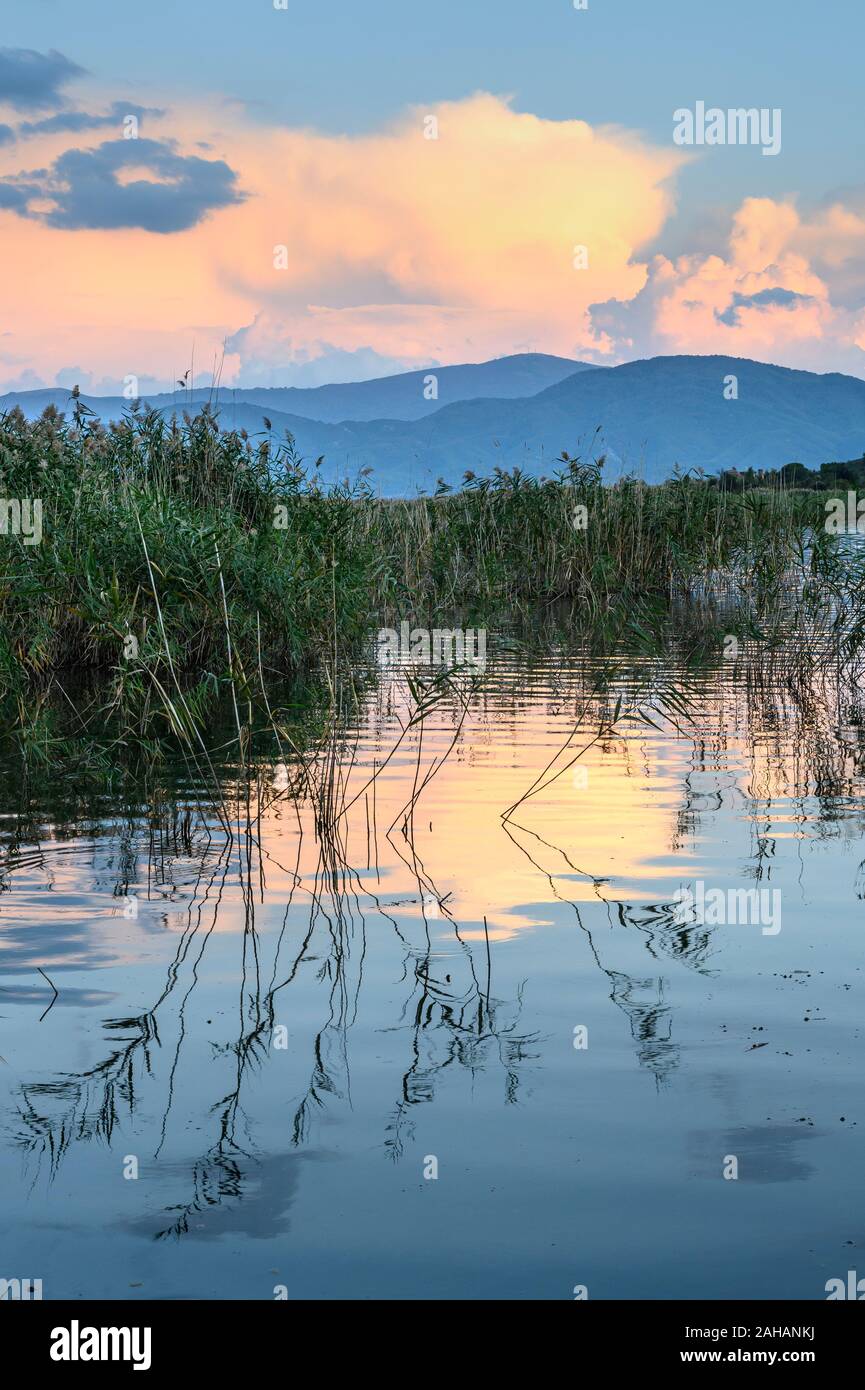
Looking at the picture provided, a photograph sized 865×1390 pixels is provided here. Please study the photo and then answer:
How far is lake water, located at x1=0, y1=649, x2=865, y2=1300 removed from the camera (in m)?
3.31

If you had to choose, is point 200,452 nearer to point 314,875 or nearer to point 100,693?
point 100,693

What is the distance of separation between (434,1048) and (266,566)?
28.0ft

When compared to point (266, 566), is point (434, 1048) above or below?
below

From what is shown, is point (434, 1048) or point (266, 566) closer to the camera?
point (434, 1048)

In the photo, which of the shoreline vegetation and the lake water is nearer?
the lake water

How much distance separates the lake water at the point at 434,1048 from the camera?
3.31 meters

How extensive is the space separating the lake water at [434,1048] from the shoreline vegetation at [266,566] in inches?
43.2

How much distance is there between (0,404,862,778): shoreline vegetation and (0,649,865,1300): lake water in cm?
110

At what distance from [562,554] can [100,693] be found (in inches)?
436

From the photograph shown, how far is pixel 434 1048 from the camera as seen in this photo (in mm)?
4539

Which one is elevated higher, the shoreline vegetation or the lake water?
the shoreline vegetation

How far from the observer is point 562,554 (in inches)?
864

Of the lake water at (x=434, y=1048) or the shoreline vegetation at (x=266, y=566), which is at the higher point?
the shoreline vegetation at (x=266, y=566)

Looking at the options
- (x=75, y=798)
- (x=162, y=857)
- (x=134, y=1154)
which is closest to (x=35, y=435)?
(x=75, y=798)
